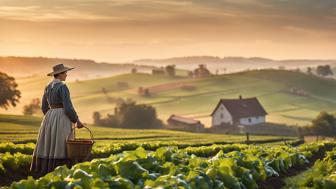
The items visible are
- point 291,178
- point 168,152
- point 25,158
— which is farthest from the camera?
point 291,178

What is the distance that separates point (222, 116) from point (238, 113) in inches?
130

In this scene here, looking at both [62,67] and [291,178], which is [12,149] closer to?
[62,67]

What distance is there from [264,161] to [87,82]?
159809 millimetres

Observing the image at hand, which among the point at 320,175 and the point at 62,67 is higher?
the point at 62,67

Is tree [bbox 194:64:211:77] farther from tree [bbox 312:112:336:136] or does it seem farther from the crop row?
the crop row

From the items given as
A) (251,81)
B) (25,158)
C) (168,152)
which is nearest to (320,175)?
(168,152)

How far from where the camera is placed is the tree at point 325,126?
280ft

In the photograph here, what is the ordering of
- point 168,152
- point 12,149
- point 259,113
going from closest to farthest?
1. point 168,152
2. point 12,149
3. point 259,113

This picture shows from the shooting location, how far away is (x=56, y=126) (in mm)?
15320

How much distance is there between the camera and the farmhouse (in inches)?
4456

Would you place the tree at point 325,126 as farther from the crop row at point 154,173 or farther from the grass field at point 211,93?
the crop row at point 154,173

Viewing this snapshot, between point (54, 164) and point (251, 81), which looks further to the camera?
point (251, 81)

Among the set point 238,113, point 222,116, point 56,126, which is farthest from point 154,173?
point 222,116

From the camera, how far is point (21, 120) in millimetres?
70125
